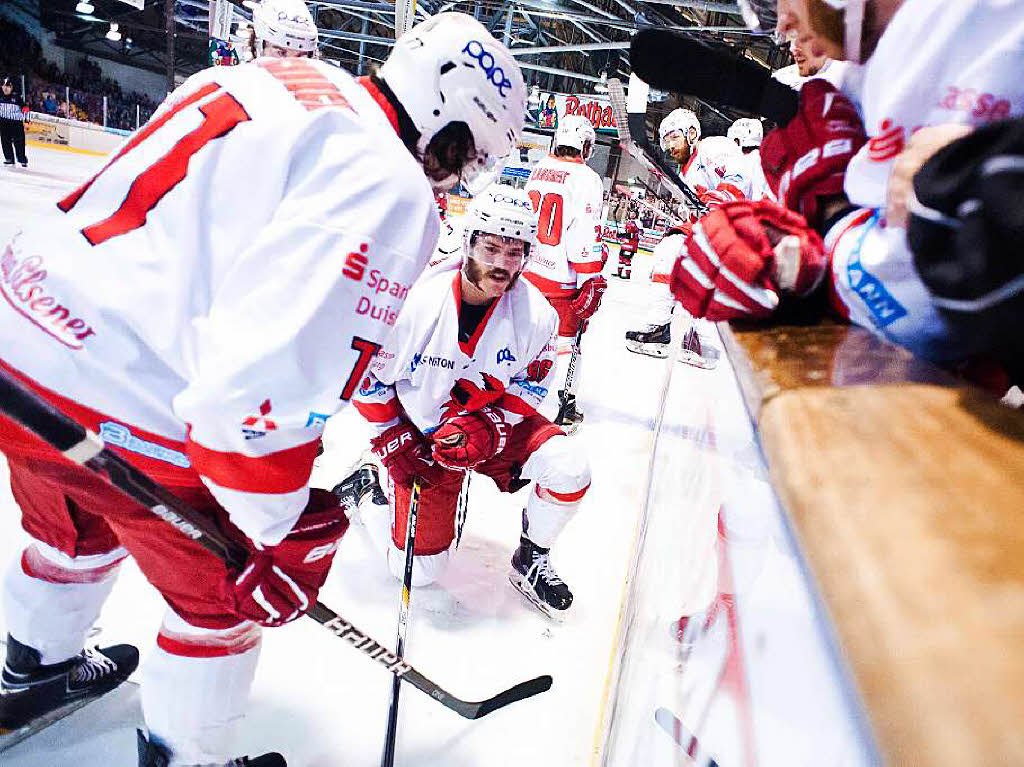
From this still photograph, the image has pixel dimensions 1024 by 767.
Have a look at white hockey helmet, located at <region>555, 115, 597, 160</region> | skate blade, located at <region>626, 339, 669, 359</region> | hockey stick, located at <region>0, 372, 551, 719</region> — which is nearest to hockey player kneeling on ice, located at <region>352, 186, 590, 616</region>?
hockey stick, located at <region>0, 372, 551, 719</region>

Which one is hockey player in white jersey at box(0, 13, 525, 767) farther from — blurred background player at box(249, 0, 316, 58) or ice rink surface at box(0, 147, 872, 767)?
blurred background player at box(249, 0, 316, 58)

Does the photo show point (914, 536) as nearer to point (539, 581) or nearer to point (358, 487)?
point (539, 581)

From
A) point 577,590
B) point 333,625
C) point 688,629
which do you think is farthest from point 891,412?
point 577,590

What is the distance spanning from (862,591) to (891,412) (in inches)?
5.7

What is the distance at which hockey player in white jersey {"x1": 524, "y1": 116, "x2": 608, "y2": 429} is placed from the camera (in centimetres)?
381

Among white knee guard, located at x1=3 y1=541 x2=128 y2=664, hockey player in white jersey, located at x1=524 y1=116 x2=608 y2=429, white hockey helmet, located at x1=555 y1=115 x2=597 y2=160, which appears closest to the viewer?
white knee guard, located at x1=3 y1=541 x2=128 y2=664

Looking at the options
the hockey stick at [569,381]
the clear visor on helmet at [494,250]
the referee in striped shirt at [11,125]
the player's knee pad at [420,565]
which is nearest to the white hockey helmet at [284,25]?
the clear visor on helmet at [494,250]

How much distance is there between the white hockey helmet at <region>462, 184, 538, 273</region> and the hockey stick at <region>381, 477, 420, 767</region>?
2.63 feet

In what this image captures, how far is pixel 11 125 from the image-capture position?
8.34 m

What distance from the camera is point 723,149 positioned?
4312 millimetres

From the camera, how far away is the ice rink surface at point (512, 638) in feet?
2.67


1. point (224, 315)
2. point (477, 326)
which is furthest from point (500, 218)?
point (224, 315)

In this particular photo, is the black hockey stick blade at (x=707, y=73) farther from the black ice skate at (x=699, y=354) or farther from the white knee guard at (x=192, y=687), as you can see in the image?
the white knee guard at (x=192, y=687)

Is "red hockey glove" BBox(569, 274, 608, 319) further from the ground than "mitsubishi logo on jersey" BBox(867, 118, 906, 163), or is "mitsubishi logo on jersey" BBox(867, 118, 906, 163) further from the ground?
"mitsubishi logo on jersey" BBox(867, 118, 906, 163)
